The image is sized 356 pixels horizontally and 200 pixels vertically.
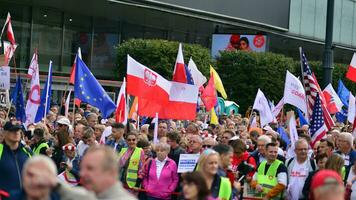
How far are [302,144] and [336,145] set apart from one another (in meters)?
1.74

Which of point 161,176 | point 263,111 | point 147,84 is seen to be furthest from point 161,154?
point 263,111

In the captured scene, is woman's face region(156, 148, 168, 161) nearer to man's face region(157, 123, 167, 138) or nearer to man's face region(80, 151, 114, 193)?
man's face region(157, 123, 167, 138)

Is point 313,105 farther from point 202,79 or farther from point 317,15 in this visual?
point 317,15

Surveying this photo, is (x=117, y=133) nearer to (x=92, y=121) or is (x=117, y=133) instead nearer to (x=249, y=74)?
(x=92, y=121)

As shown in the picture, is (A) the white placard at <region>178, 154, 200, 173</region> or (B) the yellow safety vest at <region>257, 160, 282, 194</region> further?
(A) the white placard at <region>178, 154, 200, 173</region>

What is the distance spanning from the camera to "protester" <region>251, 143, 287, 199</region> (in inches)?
452

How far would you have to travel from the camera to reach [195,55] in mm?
35969

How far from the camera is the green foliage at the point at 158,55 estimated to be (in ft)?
116

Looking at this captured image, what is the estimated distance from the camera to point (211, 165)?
8.95 m

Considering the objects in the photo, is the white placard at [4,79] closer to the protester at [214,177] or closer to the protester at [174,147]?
the protester at [174,147]

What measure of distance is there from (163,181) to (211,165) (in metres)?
3.41

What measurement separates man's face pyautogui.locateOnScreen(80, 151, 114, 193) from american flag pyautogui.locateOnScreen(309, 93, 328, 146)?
11196 millimetres

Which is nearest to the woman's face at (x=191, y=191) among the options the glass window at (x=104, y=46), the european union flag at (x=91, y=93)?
the european union flag at (x=91, y=93)

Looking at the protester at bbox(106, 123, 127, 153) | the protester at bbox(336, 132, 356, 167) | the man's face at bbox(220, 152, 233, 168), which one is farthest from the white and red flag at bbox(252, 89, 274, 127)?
the man's face at bbox(220, 152, 233, 168)
